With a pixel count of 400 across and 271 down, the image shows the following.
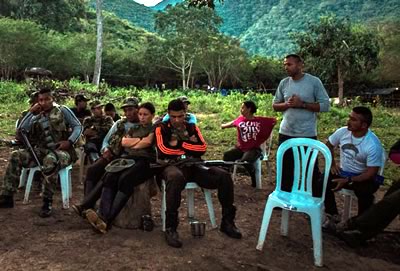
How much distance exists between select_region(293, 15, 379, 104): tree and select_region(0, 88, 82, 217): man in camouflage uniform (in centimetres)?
2327

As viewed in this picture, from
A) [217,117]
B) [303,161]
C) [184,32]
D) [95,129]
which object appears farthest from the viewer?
[184,32]

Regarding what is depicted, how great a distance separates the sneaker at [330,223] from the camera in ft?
14.5

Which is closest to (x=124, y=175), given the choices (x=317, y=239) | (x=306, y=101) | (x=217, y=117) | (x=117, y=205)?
(x=117, y=205)

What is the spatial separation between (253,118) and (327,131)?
25.1 feet

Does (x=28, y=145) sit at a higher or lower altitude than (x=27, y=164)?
higher

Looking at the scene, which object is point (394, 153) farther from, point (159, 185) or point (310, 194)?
point (159, 185)

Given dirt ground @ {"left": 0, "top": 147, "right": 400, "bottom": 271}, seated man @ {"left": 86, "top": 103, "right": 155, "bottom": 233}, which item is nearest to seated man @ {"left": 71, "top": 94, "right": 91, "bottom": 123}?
dirt ground @ {"left": 0, "top": 147, "right": 400, "bottom": 271}

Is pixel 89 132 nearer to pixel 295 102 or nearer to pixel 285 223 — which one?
pixel 295 102

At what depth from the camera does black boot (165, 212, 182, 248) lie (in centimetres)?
381

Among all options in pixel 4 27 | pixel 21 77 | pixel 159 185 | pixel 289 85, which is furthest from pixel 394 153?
pixel 21 77

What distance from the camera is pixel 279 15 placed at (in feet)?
243

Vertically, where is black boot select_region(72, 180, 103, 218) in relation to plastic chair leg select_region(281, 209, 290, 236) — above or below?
above

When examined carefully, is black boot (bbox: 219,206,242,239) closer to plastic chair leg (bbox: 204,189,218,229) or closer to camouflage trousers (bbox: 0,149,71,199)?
plastic chair leg (bbox: 204,189,218,229)

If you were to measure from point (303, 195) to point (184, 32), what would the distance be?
125 ft
